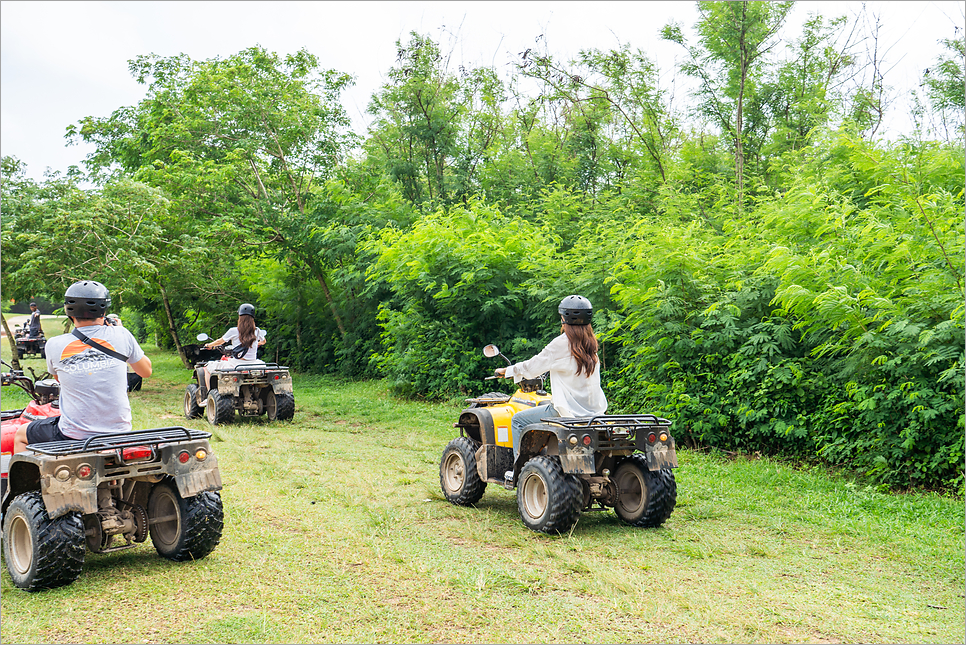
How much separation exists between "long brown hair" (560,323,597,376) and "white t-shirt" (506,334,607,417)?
0.13 ft

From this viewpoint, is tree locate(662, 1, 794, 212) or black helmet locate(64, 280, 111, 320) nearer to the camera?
black helmet locate(64, 280, 111, 320)

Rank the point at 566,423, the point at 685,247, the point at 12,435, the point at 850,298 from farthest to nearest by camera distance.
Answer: the point at 685,247 → the point at 850,298 → the point at 566,423 → the point at 12,435

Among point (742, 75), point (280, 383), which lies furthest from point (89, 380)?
point (742, 75)

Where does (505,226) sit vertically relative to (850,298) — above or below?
above

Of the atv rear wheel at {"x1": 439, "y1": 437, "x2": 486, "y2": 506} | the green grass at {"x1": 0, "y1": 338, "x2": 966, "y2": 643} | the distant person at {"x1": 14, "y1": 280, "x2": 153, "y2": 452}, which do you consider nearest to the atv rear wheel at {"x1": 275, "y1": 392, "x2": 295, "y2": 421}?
the green grass at {"x1": 0, "y1": 338, "x2": 966, "y2": 643}

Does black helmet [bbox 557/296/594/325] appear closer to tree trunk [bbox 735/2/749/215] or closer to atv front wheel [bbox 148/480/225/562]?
atv front wheel [bbox 148/480/225/562]

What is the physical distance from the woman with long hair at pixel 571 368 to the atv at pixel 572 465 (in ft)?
0.50

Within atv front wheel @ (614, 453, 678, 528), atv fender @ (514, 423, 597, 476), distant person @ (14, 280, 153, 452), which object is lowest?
atv front wheel @ (614, 453, 678, 528)

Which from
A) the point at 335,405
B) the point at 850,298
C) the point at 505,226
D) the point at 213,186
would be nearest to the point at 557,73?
the point at 505,226

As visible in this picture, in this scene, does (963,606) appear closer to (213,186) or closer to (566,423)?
(566,423)

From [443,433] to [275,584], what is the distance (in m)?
6.71

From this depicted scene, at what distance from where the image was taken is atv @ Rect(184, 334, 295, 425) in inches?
→ 469

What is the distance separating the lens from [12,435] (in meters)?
5.21

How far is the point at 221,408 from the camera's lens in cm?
1186
